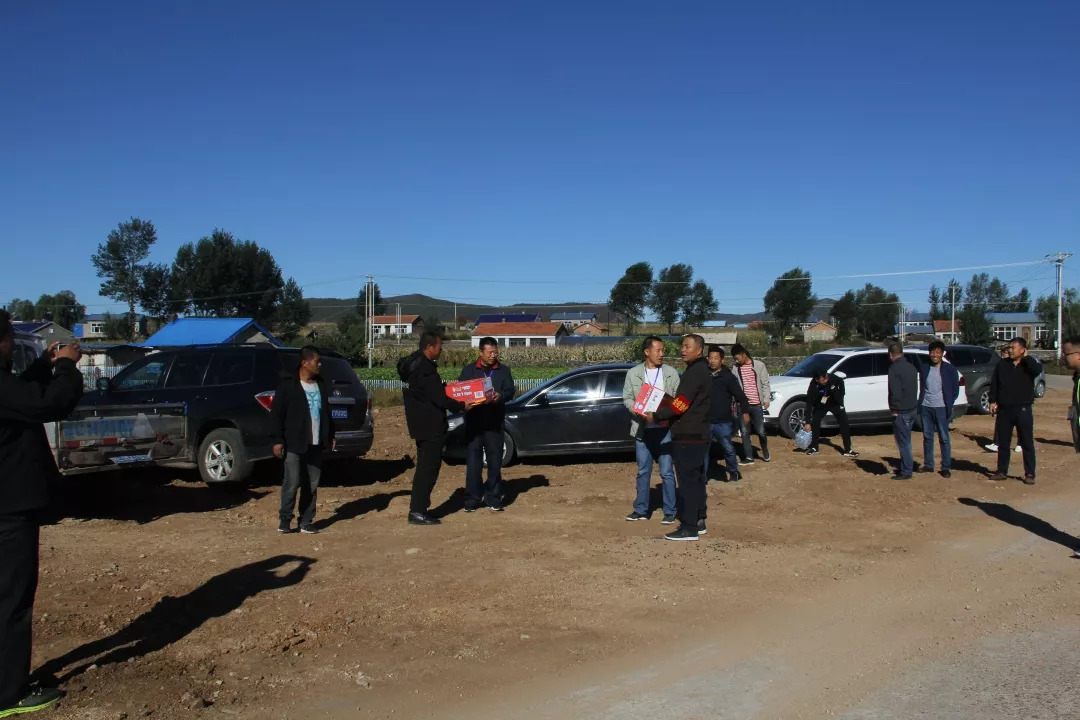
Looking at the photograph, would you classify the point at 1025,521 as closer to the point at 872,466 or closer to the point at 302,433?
the point at 872,466

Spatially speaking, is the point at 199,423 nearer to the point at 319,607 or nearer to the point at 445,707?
the point at 319,607

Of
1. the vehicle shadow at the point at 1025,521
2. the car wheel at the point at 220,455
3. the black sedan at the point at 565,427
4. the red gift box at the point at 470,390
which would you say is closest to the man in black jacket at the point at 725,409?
the black sedan at the point at 565,427

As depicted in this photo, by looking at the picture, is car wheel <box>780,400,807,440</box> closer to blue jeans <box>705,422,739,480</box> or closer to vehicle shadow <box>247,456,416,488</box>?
blue jeans <box>705,422,739,480</box>

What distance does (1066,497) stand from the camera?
10000 millimetres

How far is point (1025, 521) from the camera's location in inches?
345

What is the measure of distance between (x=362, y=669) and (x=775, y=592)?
3194 millimetres

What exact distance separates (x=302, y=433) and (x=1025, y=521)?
7.50 meters

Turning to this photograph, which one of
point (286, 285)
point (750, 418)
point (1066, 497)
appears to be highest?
point (286, 285)

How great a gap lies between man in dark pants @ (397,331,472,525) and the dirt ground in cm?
46

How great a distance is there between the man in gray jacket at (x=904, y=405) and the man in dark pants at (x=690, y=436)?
14.6 feet

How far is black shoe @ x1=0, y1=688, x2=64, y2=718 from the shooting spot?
13.8 feet

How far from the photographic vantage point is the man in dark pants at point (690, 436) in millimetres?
7785

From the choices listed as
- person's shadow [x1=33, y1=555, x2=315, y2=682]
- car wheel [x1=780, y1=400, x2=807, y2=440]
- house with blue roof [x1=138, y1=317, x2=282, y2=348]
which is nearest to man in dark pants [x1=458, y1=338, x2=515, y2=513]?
person's shadow [x1=33, y1=555, x2=315, y2=682]

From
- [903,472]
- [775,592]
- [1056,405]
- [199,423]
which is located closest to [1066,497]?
[903,472]
